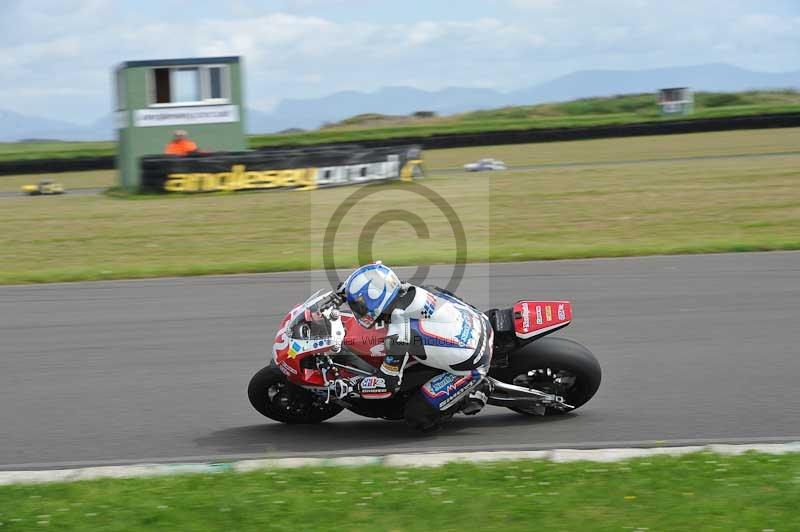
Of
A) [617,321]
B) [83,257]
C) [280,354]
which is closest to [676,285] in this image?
[617,321]

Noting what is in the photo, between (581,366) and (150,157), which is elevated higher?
(150,157)

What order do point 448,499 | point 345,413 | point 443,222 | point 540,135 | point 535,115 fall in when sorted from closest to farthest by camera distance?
point 448,499
point 345,413
point 443,222
point 540,135
point 535,115

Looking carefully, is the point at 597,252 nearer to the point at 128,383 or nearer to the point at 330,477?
the point at 128,383

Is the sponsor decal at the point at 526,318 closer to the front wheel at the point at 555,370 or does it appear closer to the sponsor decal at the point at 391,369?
the front wheel at the point at 555,370

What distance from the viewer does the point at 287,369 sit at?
6.32 metres

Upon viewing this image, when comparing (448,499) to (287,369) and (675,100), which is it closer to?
(287,369)

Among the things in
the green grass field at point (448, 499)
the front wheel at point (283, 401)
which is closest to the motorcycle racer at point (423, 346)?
the front wheel at point (283, 401)

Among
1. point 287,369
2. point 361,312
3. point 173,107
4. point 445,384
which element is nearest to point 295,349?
point 287,369

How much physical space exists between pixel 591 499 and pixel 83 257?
11291mm

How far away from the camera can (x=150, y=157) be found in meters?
20.8

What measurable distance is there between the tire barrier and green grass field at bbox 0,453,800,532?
88.9 feet

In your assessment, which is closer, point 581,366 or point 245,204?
point 581,366

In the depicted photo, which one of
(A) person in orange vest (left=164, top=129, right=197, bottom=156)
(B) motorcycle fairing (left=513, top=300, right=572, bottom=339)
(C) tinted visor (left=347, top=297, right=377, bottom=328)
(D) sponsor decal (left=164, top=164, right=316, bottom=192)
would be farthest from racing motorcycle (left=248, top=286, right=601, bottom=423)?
(A) person in orange vest (left=164, top=129, right=197, bottom=156)

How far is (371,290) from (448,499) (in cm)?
161
